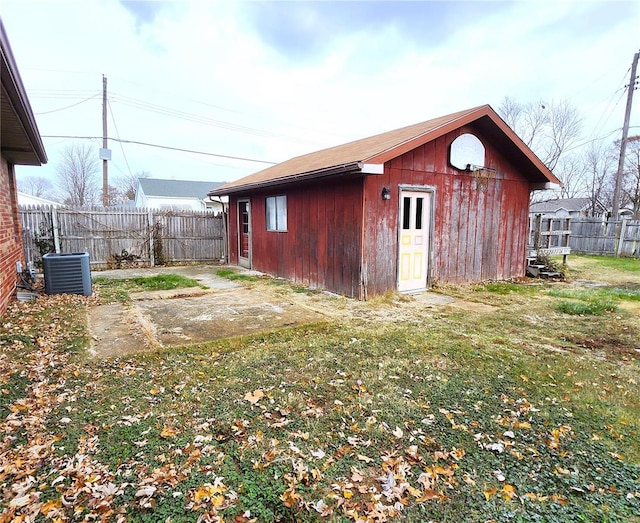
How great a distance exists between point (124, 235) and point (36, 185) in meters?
35.7

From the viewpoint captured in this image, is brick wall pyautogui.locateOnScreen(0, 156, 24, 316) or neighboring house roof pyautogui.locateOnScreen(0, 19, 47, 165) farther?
brick wall pyautogui.locateOnScreen(0, 156, 24, 316)

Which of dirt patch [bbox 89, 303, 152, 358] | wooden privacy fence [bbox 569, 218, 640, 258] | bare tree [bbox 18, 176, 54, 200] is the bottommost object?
dirt patch [bbox 89, 303, 152, 358]

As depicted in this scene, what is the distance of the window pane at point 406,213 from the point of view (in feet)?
22.8

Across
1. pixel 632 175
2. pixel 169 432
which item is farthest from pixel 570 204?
pixel 169 432

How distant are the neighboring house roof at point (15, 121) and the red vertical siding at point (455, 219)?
15.4 ft

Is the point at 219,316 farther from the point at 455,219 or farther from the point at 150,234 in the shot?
the point at 150,234

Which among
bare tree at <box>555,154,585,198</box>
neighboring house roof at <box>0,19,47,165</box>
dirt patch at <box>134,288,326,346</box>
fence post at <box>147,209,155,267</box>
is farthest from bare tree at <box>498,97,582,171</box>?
neighboring house roof at <box>0,19,47,165</box>

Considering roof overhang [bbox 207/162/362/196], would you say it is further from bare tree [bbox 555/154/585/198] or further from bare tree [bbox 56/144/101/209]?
bare tree [bbox 56/144/101/209]

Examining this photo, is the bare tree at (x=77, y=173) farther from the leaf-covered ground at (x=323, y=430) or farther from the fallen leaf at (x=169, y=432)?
the fallen leaf at (x=169, y=432)

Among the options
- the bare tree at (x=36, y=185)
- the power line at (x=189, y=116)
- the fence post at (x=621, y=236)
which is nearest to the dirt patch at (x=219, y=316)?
the power line at (x=189, y=116)

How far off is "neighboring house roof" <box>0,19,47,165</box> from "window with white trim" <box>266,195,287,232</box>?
15.7ft

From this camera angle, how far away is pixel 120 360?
3.61m

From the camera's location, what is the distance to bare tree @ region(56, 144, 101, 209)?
31.8 metres

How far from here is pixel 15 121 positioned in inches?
186
